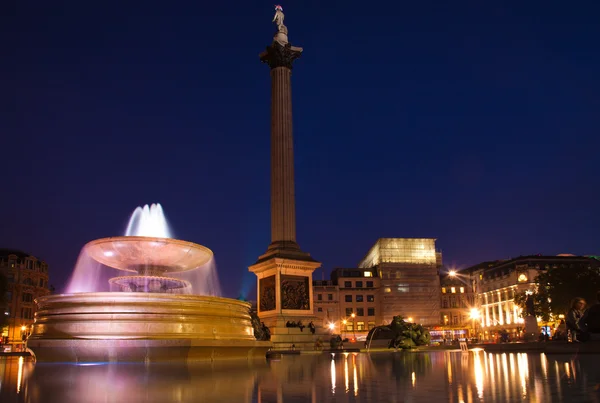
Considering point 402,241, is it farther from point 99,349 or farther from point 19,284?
point 99,349

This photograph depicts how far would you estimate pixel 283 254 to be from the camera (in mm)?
29344

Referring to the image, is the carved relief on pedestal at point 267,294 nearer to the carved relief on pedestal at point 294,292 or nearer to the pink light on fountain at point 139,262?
the carved relief on pedestal at point 294,292

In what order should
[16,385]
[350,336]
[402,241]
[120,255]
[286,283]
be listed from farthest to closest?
[402,241]
[350,336]
[286,283]
[120,255]
[16,385]

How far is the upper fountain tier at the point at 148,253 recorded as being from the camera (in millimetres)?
14828

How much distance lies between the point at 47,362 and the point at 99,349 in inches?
A: 51.9

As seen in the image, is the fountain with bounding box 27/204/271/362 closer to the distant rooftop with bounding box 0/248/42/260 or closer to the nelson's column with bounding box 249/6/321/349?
the nelson's column with bounding box 249/6/321/349

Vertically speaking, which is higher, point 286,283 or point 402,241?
point 402,241

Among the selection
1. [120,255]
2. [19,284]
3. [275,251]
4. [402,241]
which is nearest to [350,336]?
[402,241]

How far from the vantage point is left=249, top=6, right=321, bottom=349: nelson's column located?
28.3m

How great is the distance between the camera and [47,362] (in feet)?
37.8

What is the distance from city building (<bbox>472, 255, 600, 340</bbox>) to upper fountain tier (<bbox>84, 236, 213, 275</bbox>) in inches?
2299

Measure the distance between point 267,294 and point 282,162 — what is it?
26.8ft

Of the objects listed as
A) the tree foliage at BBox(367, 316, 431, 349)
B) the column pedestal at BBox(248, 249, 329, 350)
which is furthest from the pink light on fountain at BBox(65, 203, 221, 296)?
the column pedestal at BBox(248, 249, 329, 350)

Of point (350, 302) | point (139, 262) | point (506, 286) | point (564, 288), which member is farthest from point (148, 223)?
point (506, 286)
